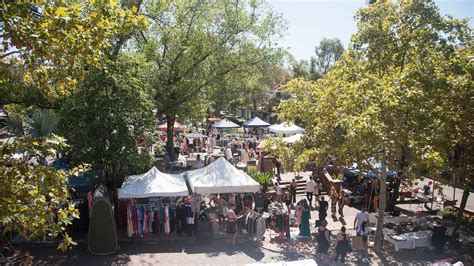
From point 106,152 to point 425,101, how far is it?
10.7 m

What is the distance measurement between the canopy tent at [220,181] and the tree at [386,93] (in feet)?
8.88

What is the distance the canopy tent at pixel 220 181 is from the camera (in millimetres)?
14375

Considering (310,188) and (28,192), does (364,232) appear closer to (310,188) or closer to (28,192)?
(310,188)

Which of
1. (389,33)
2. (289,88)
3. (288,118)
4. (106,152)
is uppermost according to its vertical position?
(389,33)

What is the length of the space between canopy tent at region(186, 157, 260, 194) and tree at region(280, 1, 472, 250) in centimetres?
271

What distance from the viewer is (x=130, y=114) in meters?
13.8

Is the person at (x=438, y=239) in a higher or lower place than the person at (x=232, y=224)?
lower

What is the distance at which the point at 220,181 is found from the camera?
14633 millimetres

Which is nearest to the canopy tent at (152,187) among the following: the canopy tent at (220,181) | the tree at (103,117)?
the canopy tent at (220,181)

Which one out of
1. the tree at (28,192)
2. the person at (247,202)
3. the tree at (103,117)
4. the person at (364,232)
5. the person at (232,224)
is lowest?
the person at (364,232)

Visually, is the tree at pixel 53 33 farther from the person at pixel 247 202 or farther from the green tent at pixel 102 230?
the person at pixel 247 202

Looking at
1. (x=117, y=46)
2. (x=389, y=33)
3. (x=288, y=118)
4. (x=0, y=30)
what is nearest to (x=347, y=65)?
(x=389, y=33)

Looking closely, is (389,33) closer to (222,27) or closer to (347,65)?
(347,65)

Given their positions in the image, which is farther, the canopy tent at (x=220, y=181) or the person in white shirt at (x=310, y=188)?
the person in white shirt at (x=310, y=188)
